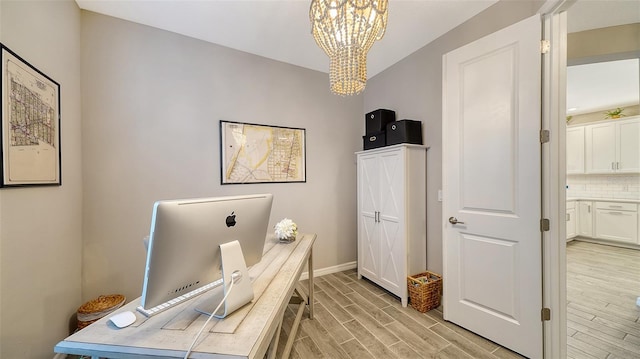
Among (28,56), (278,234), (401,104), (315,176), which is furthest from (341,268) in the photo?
(28,56)

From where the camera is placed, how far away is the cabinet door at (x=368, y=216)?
9.03ft

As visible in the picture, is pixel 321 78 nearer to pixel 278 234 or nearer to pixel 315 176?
pixel 315 176

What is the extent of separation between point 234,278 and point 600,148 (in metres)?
6.91

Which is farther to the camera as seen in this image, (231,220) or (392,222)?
(392,222)

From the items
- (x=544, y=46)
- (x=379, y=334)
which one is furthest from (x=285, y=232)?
(x=544, y=46)

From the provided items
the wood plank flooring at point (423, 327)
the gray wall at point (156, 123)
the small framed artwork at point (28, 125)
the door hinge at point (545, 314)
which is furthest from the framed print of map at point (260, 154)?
the door hinge at point (545, 314)

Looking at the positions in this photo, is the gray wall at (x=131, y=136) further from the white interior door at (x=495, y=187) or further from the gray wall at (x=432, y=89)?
the white interior door at (x=495, y=187)

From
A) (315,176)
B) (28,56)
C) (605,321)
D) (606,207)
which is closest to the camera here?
(28,56)

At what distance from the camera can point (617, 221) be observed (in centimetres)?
422

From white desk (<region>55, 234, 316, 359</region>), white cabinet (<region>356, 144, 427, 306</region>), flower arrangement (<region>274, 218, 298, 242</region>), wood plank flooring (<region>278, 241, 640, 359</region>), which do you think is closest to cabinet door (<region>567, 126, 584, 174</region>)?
wood plank flooring (<region>278, 241, 640, 359</region>)

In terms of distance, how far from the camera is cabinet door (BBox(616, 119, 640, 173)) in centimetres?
399

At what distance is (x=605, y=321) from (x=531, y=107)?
213cm

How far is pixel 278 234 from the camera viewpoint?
5.98 ft

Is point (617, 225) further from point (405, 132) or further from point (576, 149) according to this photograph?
point (405, 132)
